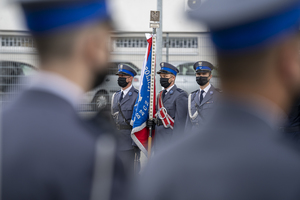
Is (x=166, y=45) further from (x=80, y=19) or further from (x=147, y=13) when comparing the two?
(x=80, y=19)

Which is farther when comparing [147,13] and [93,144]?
[147,13]

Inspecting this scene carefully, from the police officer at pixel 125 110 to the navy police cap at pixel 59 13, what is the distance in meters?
3.83

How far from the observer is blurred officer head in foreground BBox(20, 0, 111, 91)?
0.86 m

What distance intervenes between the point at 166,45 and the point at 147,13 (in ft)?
11.9

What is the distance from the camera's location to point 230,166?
738 millimetres

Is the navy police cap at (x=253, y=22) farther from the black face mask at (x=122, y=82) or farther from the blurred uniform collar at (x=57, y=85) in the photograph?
the black face mask at (x=122, y=82)

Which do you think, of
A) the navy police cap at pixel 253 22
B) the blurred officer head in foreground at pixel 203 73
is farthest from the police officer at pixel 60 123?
the blurred officer head in foreground at pixel 203 73

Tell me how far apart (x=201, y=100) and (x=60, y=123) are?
14.0ft

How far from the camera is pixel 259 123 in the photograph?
78 centimetres

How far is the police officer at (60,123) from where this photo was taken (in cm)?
76

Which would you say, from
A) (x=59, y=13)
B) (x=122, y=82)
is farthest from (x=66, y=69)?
(x=122, y=82)

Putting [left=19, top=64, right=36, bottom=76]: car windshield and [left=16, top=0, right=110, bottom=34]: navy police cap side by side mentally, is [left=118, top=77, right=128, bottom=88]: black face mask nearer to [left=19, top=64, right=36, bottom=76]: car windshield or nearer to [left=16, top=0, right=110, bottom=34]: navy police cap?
[left=19, top=64, right=36, bottom=76]: car windshield

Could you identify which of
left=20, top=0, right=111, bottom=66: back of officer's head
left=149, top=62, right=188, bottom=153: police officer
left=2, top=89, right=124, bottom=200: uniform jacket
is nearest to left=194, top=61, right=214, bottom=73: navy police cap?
left=149, top=62, right=188, bottom=153: police officer

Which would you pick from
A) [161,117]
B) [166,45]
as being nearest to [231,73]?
[161,117]
